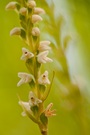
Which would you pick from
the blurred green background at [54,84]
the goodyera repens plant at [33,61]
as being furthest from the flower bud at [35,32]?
the blurred green background at [54,84]

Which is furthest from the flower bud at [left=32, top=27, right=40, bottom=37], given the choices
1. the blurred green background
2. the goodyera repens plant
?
the blurred green background

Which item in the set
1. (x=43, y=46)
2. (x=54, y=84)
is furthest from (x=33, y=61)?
(x=54, y=84)

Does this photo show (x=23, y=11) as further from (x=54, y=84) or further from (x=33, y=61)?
(x=54, y=84)

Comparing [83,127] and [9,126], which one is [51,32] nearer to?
[83,127]

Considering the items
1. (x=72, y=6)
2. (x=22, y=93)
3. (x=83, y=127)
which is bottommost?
(x=83, y=127)

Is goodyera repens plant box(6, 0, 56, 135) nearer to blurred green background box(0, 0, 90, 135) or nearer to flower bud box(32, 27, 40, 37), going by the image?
flower bud box(32, 27, 40, 37)

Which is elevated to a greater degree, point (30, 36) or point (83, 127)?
point (30, 36)

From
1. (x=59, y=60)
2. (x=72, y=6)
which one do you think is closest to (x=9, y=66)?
(x=72, y=6)

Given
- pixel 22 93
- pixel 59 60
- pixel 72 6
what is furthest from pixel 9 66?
pixel 59 60

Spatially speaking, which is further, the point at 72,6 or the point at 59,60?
the point at 72,6
